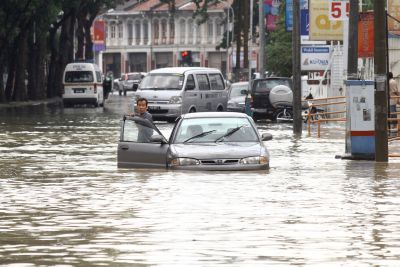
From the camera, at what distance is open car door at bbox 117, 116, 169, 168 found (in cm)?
2550

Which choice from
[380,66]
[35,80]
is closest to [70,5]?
[35,80]

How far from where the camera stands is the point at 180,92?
1923 inches

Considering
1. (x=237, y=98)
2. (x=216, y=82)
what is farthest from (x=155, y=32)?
(x=216, y=82)

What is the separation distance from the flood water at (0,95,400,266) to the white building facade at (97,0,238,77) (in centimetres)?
15766

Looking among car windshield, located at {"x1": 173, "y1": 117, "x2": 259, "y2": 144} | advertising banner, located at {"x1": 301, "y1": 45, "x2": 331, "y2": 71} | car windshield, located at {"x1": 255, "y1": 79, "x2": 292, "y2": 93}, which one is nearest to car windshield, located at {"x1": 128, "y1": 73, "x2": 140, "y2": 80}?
car windshield, located at {"x1": 255, "y1": 79, "x2": 292, "y2": 93}

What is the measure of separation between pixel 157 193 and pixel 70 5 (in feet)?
204

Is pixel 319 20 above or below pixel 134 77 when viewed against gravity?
above

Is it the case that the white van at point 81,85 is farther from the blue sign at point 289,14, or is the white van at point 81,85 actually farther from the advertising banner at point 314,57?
the advertising banner at point 314,57

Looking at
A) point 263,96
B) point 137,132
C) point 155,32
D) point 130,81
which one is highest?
point 155,32

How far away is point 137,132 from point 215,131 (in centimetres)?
148

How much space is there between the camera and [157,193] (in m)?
20.9

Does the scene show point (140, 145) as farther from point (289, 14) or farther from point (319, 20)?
point (289, 14)

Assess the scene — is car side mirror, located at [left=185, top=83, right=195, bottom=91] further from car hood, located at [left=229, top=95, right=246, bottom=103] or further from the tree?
the tree

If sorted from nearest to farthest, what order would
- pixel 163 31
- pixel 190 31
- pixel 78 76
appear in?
pixel 78 76, pixel 190 31, pixel 163 31
